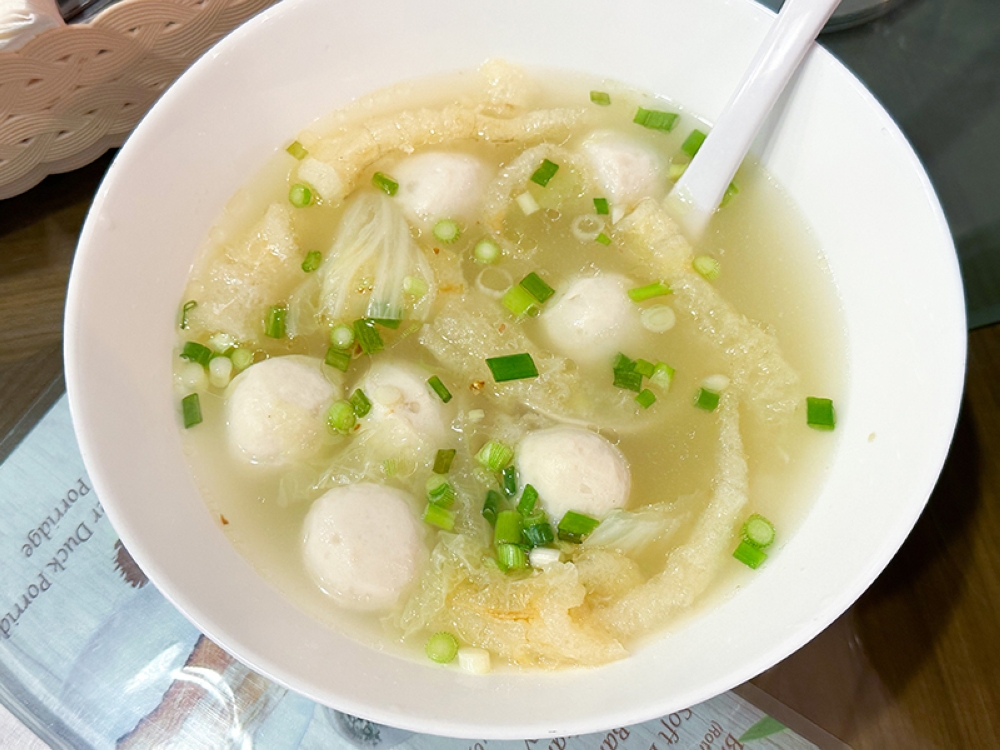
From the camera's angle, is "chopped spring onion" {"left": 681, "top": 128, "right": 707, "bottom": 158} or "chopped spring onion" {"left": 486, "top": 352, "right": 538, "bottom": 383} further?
"chopped spring onion" {"left": 681, "top": 128, "right": 707, "bottom": 158}

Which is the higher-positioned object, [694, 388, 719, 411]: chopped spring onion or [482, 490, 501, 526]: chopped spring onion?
[694, 388, 719, 411]: chopped spring onion

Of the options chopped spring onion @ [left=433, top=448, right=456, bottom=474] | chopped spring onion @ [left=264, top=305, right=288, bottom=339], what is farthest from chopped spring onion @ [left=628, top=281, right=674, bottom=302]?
chopped spring onion @ [left=264, top=305, right=288, bottom=339]

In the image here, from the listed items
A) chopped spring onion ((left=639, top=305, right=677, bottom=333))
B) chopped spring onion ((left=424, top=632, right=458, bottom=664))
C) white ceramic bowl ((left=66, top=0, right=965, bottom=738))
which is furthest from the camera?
chopped spring onion ((left=639, top=305, right=677, bottom=333))

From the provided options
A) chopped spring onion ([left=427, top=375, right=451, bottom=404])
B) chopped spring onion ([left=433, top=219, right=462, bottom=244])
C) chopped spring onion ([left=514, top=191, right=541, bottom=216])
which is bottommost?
chopped spring onion ([left=427, top=375, right=451, bottom=404])

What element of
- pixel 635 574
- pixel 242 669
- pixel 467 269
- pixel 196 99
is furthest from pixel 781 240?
pixel 242 669

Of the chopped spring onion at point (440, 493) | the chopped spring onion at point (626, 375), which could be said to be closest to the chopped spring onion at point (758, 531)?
the chopped spring onion at point (626, 375)

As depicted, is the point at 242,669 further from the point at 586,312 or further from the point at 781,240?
the point at 781,240

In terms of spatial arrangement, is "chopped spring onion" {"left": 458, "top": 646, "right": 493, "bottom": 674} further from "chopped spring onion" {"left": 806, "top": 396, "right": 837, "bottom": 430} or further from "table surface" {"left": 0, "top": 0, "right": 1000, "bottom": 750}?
"chopped spring onion" {"left": 806, "top": 396, "right": 837, "bottom": 430}
